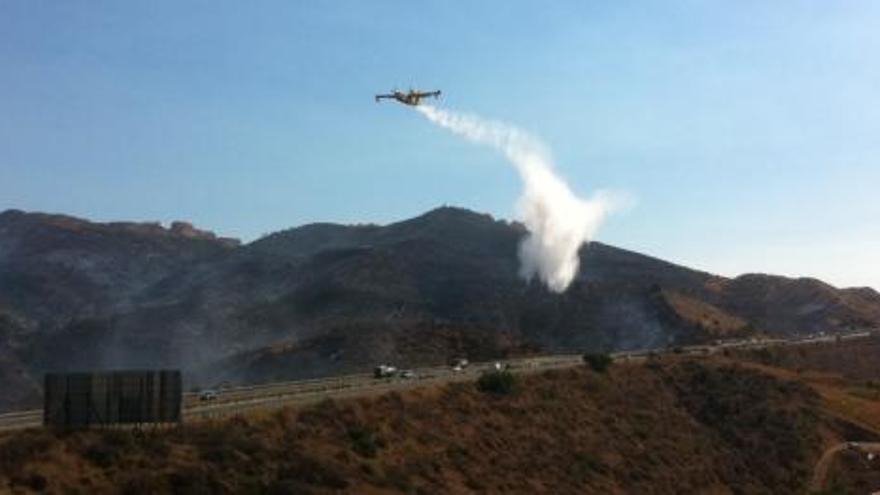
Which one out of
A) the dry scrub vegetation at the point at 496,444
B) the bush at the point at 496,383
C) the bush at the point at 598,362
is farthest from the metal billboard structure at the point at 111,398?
the bush at the point at 598,362

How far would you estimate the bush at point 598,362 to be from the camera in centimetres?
9631

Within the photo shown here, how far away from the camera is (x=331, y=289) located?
197 m

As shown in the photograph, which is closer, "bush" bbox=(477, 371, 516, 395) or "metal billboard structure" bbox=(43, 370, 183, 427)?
"metal billboard structure" bbox=(43, 370, 183, 427)

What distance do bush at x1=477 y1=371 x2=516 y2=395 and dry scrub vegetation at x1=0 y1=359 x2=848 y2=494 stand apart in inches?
22.0

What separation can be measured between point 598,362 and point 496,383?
20453mm

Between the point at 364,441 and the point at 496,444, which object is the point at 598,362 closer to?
the point at 496,444

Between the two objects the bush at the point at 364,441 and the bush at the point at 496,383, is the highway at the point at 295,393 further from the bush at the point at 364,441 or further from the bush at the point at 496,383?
the bush at the point at 364,441

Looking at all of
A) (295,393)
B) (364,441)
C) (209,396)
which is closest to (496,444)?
(364,441)

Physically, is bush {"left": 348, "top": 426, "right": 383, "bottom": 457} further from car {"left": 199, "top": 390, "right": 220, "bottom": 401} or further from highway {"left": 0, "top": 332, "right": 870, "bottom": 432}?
car {"left": 199, "top": 390, "right": 220, "bottom": 401}

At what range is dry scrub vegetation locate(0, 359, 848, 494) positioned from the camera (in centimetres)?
4403

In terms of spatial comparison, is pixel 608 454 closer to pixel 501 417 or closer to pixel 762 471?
pixel 501 417

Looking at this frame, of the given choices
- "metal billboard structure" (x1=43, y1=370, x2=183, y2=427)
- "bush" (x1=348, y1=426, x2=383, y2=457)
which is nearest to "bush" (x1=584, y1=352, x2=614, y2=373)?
"bush" (x1=348, y1=426, x2=383, y2=457)

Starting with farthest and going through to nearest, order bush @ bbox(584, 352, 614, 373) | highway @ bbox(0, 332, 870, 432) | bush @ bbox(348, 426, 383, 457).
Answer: bush @ bbox(584, 352, 614, 373) → highway @ bbox(0, 332, 870, 432) → bush @ bbox(348, 426, 383, 457)

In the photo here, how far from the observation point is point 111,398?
1950 inches
